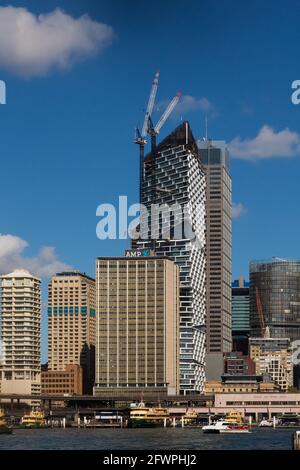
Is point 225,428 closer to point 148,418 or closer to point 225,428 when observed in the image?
point 225,428

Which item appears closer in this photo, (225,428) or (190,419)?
(225,428)

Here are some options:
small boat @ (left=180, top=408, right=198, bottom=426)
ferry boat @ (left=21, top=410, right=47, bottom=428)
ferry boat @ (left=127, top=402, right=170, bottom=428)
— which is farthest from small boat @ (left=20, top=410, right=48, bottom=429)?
small boat @ (left=180, top=408, right=198, bottom=426)

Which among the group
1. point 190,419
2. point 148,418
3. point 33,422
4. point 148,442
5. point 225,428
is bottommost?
point 190,419

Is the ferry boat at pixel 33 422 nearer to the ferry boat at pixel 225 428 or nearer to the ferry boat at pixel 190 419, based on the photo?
the ferry boat at pixel 190 419

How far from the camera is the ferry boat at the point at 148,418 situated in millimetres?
162125

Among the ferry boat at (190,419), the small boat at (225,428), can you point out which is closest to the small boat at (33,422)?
the ferry boat at (190,419)

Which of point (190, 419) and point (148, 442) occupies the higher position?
point (148, 442)

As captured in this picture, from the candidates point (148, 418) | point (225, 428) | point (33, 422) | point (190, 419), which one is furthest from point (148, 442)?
point (190, 419)

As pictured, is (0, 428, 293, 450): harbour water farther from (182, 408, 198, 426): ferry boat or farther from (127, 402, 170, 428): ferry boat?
(182, 408, 198, 426): ferry boat

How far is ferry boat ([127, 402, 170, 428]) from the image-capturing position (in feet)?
532

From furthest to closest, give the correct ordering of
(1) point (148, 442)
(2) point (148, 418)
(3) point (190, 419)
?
(3) point (190, 419)
(2) point (148, 418)
(1) point (148, 442)

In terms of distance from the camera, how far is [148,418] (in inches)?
6462
